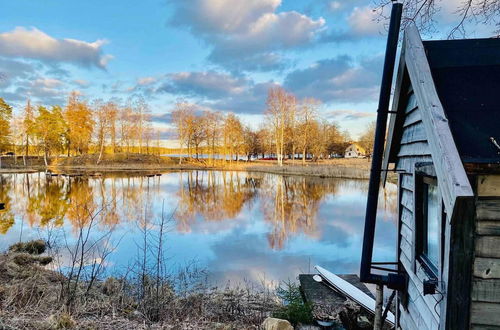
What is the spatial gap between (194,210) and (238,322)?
42.6 feet

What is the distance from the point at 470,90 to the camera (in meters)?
3.01

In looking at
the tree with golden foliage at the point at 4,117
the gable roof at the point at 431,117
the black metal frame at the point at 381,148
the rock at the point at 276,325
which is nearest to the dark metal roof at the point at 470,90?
the gable roof at the point at 431,117

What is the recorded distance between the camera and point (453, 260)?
7.91ft

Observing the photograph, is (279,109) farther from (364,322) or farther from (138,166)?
(364,322)

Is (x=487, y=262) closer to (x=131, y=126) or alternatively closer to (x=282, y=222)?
(x=282, y=222)

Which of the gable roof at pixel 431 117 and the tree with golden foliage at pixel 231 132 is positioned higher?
the tree with golden foliage at pixel 231 132

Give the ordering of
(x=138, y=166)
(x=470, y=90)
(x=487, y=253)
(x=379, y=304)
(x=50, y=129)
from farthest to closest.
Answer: (x=50, y=129) → (x=138, y=166) → (x=379, y=304) → (x=470, y=90) → (x=487, y=253)

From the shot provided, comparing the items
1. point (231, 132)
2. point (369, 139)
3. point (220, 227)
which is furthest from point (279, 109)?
point (220, 227)

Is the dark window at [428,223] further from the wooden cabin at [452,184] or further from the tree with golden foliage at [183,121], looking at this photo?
the tree with golden foliage at [183,121]

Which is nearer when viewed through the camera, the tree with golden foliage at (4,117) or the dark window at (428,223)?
the dark window at (428,223)

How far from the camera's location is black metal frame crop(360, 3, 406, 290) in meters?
3.93

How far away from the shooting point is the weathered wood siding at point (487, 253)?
2.40 meters

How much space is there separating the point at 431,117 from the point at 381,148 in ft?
5.07

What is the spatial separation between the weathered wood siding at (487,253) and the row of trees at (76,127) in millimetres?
54862
